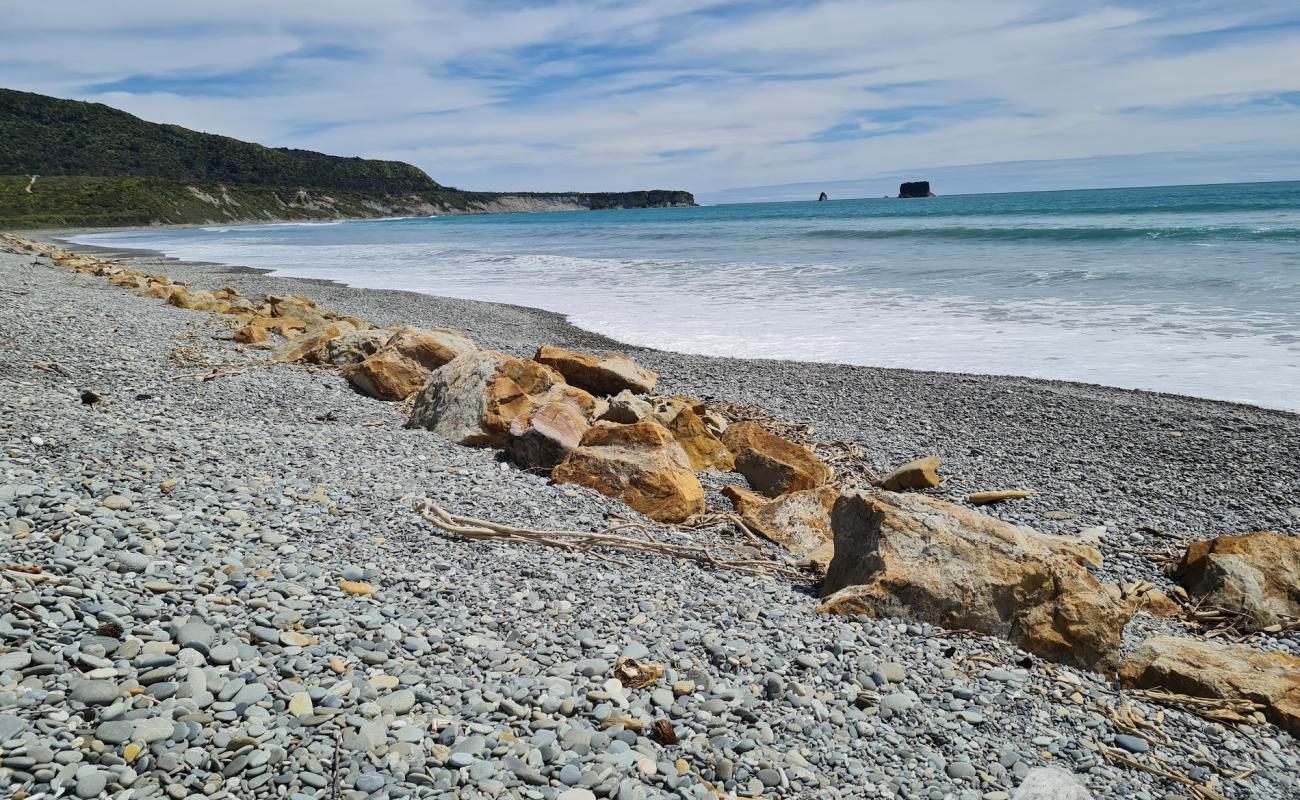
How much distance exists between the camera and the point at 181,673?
259 centimetres

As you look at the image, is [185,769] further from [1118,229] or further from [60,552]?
[1118,229]

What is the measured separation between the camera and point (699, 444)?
249 inches

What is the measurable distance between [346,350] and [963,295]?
41.0 ft

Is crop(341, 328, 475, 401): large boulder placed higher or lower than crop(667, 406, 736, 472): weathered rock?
higher

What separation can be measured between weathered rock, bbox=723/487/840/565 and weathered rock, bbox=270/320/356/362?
5557 millimetres

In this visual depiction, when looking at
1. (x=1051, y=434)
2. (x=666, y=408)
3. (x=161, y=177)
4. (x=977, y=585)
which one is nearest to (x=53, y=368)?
(x=666, y=408)

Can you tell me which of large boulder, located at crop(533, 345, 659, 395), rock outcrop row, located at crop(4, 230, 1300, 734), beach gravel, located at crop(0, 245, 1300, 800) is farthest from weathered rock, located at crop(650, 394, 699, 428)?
beach gravel, located at crop(0, 245, 1300, 800)

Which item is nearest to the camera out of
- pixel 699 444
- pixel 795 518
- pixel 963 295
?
pixel 795 518

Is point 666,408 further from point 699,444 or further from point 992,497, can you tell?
point 992,497

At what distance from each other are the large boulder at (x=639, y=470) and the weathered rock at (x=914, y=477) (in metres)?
1.65

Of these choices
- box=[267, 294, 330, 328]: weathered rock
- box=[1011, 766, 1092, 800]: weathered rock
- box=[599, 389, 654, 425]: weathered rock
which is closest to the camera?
box=[1011, 766, 1092, 800]: weathered rock

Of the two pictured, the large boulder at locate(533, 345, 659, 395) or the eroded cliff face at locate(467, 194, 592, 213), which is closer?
the large boulder at locate(533, 345, 659, 395)

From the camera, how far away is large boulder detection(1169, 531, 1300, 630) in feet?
13.5

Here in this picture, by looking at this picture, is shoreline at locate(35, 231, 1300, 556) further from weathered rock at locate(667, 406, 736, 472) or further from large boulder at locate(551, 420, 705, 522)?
large boulder at locate(551, 420, 705, 522)
